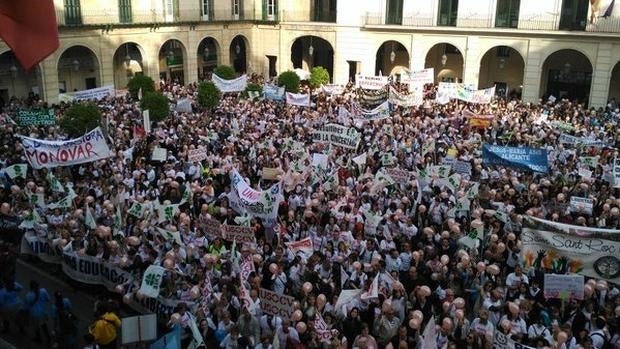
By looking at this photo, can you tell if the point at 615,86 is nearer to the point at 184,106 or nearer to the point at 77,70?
the point at 184,106

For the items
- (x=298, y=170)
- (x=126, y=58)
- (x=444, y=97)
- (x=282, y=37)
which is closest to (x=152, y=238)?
(x=298, y=170)

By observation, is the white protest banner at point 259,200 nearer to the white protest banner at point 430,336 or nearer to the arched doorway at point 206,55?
the white protest banner at point 430,336

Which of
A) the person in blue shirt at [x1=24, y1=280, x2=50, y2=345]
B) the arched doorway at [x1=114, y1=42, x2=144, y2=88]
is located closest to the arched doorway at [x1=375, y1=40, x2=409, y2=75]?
the arched doorway at [x1=114, y1=42, x2=144, y2=88]

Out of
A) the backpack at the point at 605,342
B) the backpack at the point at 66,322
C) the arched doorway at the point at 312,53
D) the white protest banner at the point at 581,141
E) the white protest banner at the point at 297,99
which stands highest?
the arched doorway at the point at 312,53

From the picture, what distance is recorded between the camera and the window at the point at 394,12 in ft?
117

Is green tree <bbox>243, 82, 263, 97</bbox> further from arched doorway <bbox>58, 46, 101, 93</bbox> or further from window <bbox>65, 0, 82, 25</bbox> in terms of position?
window <bbox>65, 0, 82, 25</bbox>

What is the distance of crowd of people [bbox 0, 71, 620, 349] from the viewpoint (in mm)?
9188

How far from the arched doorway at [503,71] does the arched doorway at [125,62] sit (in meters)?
19.9

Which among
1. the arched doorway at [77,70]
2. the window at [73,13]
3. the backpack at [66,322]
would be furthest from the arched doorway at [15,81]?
Result: the backpack at [66,322]

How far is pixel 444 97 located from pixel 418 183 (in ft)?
38.7

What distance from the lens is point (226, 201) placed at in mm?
14047

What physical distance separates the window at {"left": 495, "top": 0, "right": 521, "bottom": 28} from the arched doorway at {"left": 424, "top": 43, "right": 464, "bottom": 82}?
4020mm

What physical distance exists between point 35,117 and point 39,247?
8.36 metres

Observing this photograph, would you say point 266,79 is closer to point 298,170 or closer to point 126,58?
point 126,58
